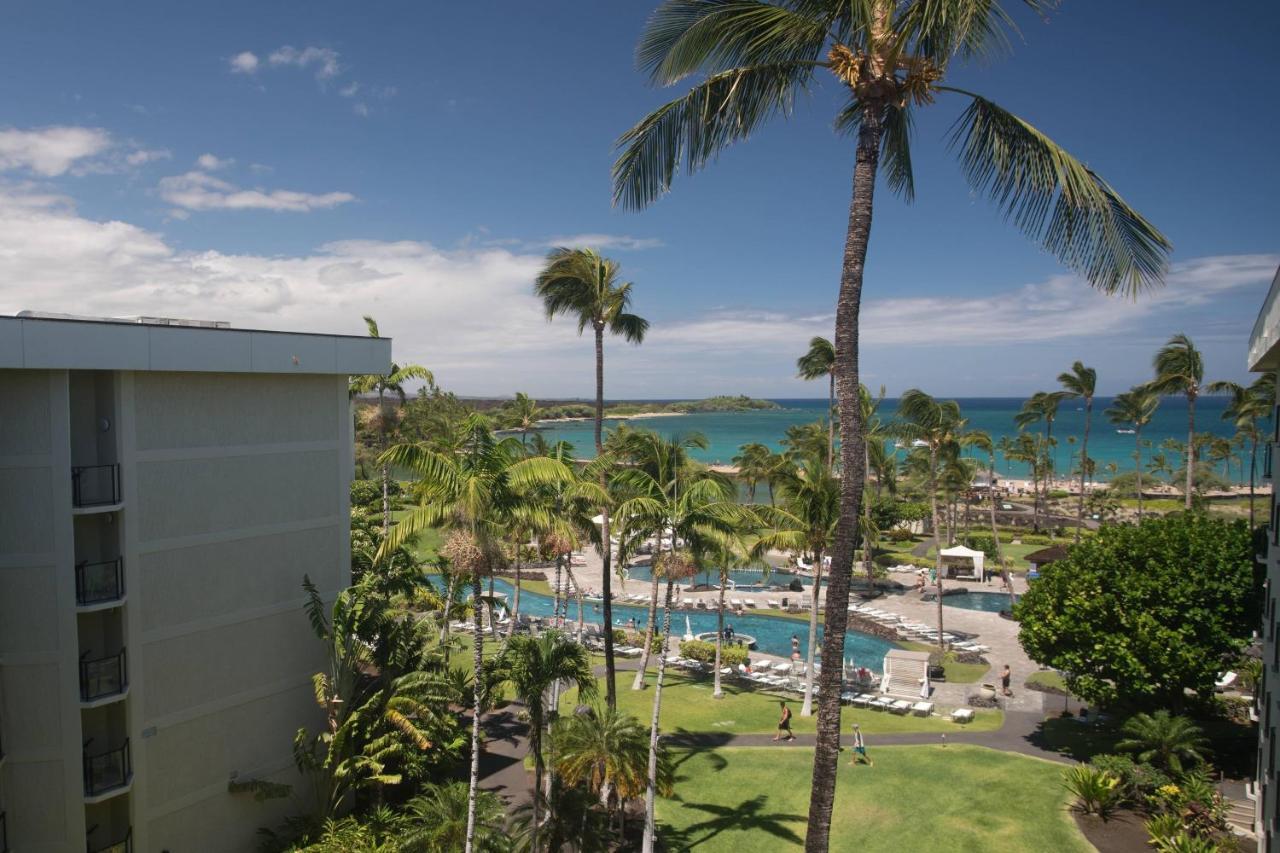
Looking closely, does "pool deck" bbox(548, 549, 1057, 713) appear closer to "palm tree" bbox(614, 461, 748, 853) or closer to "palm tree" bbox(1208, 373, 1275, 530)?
"palm tree" bbox(614, 461, 748, 853)

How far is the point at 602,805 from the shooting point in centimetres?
1823

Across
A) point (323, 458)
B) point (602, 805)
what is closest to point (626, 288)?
point (323, 458)

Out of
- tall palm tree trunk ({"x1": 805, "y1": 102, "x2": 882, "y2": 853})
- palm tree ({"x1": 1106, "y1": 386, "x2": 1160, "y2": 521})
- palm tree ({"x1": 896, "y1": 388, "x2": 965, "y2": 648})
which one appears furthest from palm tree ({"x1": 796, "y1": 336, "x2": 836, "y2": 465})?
tall palm tree trunk ({"x1": 805, "y1": 102, "x2": 882, "y2": 853})

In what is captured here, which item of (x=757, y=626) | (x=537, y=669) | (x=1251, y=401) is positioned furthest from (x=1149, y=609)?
(x=1251, y=401)

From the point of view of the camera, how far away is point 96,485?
1352cm

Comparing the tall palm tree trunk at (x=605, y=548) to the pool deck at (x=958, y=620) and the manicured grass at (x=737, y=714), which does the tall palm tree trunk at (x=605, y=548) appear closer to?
the manicured grass at (x=737, y=714)

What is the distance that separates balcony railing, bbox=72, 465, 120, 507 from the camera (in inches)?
523

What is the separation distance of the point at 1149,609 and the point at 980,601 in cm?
2460

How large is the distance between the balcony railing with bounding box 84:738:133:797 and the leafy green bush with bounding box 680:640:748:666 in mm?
20938

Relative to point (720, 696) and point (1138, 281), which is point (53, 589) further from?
point (720, 696)

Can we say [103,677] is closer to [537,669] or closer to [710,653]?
[537,669]

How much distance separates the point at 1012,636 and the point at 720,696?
15.7 m

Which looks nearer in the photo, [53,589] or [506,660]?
[53,589]

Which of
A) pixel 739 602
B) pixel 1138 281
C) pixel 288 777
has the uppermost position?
pixel 1138 281
